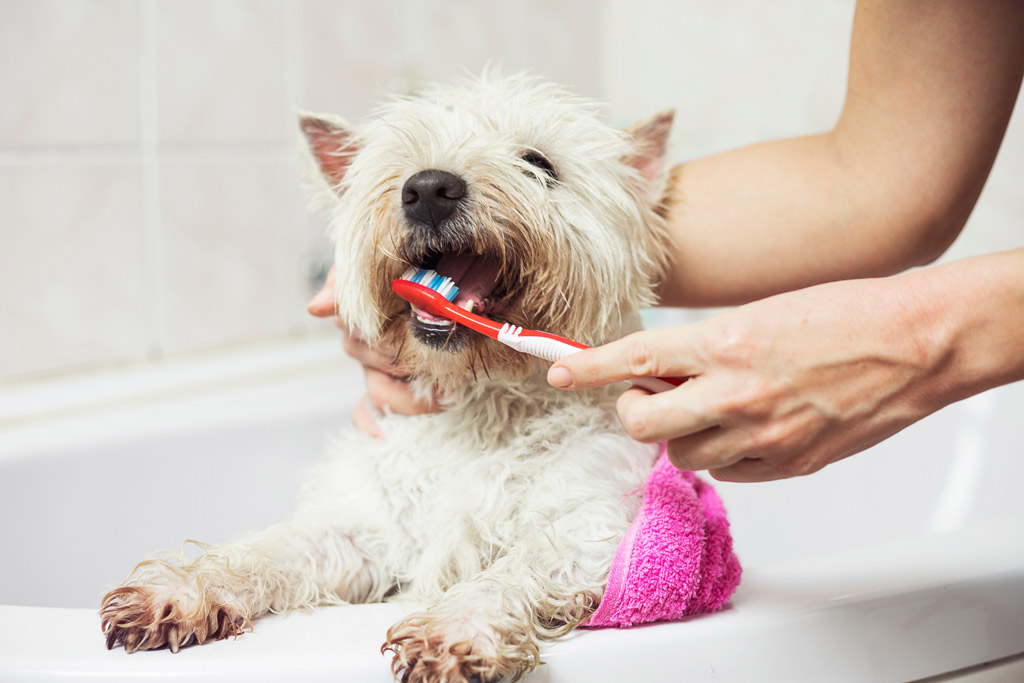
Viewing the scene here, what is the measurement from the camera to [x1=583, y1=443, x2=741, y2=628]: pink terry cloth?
25.4 inches

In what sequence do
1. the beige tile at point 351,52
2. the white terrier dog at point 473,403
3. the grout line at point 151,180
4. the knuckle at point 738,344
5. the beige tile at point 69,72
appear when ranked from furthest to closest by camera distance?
the beige tile at point 351,52
the grout line at point 151,180
the beige tile at point 69,72
the white terrier dog at point 473,403
the knuckle at point 738,344

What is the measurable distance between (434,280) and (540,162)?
17 cm

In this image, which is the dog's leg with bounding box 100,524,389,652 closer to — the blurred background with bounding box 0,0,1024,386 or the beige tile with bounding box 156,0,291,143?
the blurred background with bounding box 0,0,1024,386

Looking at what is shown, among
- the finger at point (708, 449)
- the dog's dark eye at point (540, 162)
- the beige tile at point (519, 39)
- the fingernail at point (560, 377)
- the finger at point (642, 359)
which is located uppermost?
the beige tile at point (519, 39)

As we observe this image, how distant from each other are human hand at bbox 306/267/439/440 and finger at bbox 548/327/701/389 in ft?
0.97

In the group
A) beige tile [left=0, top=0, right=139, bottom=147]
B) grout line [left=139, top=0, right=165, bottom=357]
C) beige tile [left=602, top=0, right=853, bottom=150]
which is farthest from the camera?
beige tile [left=602, top=0, right=853, bottom=150]

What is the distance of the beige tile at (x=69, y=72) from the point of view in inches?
48.3

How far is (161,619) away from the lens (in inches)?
24.6

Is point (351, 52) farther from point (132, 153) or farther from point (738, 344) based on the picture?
point (738, 344)

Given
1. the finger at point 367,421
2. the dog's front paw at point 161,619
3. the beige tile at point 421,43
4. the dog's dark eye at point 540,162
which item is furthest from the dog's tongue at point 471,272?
the beige tile at point 421,43

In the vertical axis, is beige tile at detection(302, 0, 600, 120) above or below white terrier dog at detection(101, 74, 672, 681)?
above

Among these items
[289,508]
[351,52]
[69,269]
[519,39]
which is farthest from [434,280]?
[519,39]

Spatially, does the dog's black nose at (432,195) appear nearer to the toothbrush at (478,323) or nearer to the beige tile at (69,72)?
the toothbrush at (478,323)

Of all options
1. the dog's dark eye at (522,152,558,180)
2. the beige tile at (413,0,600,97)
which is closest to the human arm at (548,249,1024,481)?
the dog's dark eye at (522,152,558,180)
